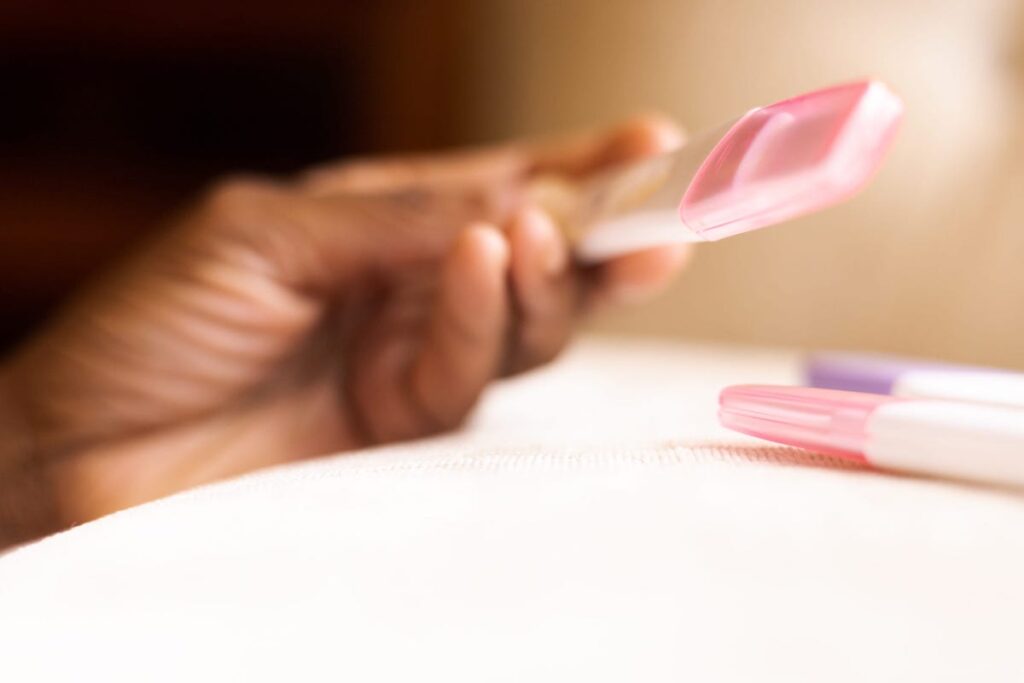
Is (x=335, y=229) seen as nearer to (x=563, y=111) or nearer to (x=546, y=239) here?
(x=546, y=239)

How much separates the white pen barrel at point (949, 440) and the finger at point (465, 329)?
0.22m

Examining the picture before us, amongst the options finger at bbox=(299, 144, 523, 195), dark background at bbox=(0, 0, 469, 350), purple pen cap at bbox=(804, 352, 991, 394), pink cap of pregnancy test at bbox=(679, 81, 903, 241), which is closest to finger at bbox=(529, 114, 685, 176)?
finger at bbox=(299, 144, 523, 195)

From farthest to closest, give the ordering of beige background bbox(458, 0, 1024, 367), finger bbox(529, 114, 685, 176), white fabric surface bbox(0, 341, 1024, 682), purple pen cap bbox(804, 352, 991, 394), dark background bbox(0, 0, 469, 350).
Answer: dark background bbox(0, 0, 469, 350)
beige background bbox(458, 0, 1024, 367)
finger bbox(529, 114, 685, 176)
purple pen cap bbox(804, 352, 991, 394)
white fabric surface bbox(0, 341, 1024, 682)

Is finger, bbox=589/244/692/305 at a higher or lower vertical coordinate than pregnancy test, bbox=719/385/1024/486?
higher

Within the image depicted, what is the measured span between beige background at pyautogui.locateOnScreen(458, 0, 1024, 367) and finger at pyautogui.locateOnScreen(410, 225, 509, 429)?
338 millimetres

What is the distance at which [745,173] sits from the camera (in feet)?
0.69

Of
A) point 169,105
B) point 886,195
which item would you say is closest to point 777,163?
point 886,195

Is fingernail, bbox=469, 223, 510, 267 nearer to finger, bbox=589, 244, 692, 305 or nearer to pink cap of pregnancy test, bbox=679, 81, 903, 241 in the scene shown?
finger, bbox=589, 244, 692, 305

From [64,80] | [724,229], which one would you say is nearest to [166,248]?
[724,229]

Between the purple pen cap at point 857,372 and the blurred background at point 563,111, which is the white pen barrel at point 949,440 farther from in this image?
the blurred background at point 563,111

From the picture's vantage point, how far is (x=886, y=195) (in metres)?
0.65

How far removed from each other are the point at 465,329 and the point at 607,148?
0.47 ft

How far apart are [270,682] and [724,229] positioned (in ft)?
0.46

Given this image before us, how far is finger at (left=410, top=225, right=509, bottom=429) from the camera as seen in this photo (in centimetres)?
40
